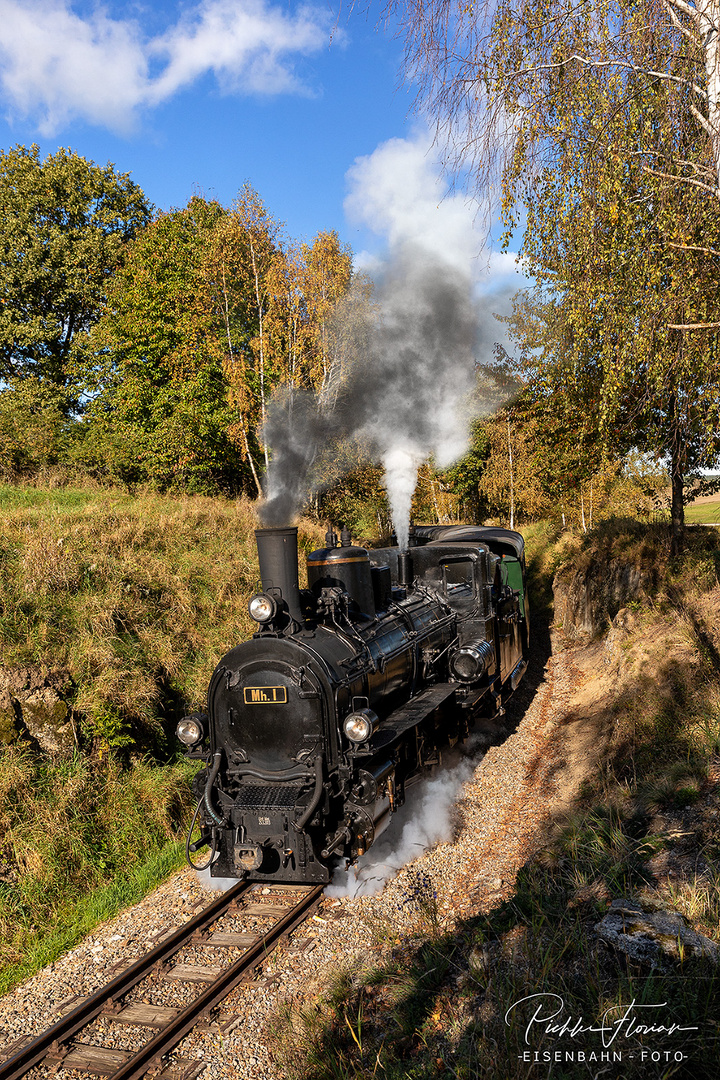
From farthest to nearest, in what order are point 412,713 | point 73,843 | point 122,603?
1. point 122,603
2. point 412,713
3. point 73,843

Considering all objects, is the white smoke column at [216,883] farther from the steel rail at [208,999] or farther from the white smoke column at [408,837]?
the white smoke column at [408,837]

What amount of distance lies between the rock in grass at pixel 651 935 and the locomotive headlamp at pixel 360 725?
2.34 metres

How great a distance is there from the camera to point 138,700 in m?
9.08

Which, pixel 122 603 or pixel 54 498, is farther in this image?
pixel 54 498

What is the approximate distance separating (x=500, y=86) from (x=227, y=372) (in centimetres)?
1336

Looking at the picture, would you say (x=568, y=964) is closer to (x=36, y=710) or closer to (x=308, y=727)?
(x=308, y=727)

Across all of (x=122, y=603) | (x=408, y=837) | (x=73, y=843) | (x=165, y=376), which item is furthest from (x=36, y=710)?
(x=165, y=376)

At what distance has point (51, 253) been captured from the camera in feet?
78.6

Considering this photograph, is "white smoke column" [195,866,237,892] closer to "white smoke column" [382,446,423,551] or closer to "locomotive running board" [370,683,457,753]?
"locomotive running board" [370,683,457,753]

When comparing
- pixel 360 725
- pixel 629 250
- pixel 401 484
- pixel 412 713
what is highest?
pixel 629 250

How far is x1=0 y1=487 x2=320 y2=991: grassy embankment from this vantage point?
A: 6762mm

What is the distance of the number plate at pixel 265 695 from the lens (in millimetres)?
6395

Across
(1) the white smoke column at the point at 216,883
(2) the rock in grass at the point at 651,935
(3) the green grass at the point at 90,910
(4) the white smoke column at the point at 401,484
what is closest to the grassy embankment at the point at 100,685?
(3) the green grass at the point at 90,910

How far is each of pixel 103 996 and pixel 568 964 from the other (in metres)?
3.45
